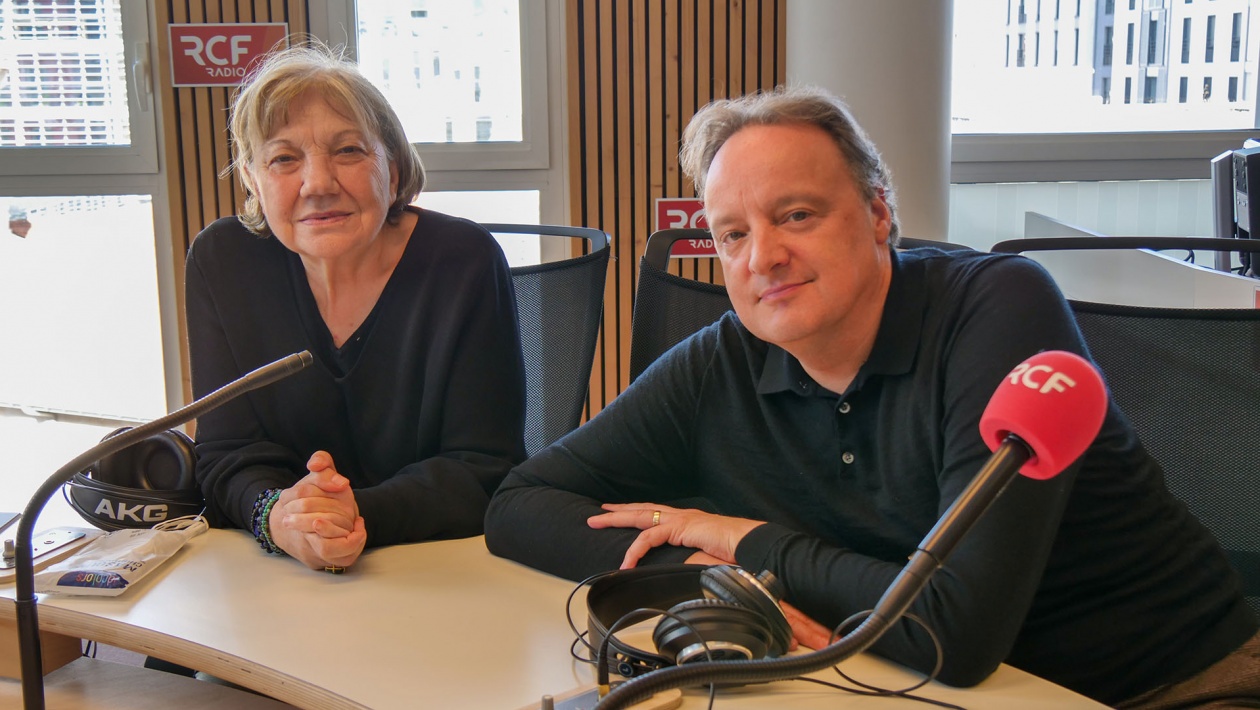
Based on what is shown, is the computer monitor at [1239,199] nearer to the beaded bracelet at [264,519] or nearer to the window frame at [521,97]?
the window frame at [521,97]

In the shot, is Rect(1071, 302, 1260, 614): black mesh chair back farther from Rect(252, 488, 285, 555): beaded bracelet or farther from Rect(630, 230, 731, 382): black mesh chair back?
Rect(252, 488, 285, 555): beaded bracelet

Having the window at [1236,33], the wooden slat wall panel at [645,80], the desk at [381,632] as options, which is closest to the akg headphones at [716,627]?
the desk at [381,632]

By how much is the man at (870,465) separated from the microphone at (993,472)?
1.37 feet

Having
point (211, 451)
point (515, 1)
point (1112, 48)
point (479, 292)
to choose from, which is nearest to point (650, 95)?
point (515, 1)

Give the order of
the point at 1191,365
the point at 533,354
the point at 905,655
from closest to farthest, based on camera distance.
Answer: the point at 905,655 → the point at 1191,365 → the point at 533,354

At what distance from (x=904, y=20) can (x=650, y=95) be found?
1.12 m

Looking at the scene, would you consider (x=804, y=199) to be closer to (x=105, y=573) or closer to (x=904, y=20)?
(x=105, y=573)

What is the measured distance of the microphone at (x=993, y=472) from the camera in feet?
2.30

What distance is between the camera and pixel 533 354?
229 centimetres

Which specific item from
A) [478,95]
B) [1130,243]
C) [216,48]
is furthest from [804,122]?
[216,48]

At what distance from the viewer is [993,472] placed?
2.44ft

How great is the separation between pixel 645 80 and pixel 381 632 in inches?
139

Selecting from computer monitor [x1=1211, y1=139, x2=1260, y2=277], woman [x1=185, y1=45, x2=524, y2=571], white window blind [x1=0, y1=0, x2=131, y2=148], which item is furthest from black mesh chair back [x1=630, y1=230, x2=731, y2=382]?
white window blind [x1=0, y1=0, x2=131, y2=148]

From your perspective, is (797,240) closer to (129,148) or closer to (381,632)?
(381,632)
